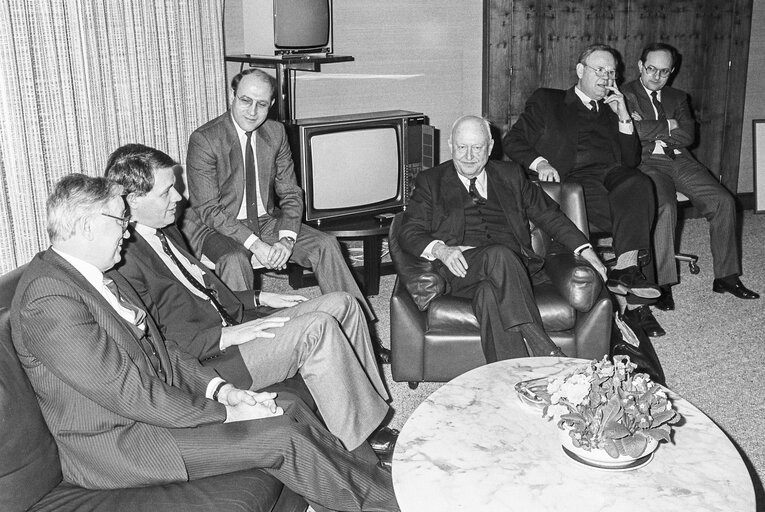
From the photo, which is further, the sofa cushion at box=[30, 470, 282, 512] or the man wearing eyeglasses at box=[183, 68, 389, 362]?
the man wearing eyeglasses at box=[183, 68, 389, 362]

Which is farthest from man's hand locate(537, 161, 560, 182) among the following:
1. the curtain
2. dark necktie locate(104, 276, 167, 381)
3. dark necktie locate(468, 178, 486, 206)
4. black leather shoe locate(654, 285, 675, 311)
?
dark necktie locate(104, 276, 167, 381)

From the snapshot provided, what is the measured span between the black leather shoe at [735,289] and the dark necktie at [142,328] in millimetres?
3462

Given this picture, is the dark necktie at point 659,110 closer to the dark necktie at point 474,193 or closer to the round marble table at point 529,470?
the dark necktie at point 474,193

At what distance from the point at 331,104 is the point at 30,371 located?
11.1 feet

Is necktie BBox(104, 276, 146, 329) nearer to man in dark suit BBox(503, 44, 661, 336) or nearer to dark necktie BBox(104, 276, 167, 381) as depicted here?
dark necktie BBox(104, 276, 167, 381)

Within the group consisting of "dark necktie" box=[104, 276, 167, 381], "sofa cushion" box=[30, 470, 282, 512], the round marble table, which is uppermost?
"dark necktie" box=[104, 276, 167, 381]

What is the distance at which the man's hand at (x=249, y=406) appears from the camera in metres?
2.22

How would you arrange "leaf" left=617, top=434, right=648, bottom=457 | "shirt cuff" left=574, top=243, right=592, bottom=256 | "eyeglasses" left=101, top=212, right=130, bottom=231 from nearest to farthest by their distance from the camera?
"leaf" left=617, top=434, right=648, bottom=457 → "eyeglasses" left=101, top=212, right=130, bottom=231 → "shirt cuff" left=574, top=243, right=592, bottom=256

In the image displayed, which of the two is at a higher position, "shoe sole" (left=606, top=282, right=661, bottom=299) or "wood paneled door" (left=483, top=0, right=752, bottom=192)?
"wood paneled door" (left=483, top=0, right=752, bottom=192)

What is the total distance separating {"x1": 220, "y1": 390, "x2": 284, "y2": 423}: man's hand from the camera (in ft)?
7.30

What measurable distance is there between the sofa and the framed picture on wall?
532cm

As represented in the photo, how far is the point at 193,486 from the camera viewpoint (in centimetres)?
204

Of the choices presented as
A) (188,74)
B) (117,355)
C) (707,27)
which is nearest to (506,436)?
(117,355)

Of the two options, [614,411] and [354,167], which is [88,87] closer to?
[354,167]
